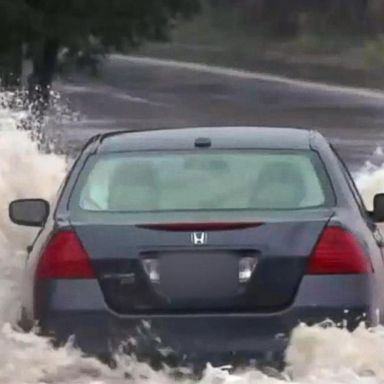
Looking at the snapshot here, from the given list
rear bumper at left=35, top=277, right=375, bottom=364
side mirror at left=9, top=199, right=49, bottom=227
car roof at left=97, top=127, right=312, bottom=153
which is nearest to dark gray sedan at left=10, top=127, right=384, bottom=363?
rear bumper at left=35, top=277, right=375, bottom=364

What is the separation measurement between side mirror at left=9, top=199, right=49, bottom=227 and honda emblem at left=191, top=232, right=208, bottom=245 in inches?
69.7

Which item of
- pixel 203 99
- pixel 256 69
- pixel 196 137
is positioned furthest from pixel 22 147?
pixel 256 69

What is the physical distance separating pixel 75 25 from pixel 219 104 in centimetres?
1173

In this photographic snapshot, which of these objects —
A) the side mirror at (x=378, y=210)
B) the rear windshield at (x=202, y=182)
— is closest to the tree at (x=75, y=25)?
the side mirror at (x=378, y=210)

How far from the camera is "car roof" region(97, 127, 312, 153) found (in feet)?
26.8

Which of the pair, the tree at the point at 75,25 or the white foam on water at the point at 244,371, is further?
the tree at the point at 75,25

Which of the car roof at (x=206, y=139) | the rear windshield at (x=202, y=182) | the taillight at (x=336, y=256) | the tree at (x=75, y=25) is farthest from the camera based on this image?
the tree at (x=75, y=25)

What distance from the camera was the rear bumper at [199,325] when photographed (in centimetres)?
723

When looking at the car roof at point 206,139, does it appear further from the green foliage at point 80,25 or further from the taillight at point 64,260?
the green foliage at point 80,25

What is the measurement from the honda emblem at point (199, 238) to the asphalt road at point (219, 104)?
14.3 meters

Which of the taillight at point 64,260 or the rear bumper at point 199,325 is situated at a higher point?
the taillight at point 64,260

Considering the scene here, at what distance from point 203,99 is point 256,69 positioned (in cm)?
1159

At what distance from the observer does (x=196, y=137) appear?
839 cm

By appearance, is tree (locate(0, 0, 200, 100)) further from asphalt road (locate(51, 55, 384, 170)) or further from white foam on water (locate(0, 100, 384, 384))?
white foam on water (locate(0, 100, 384, 384))
